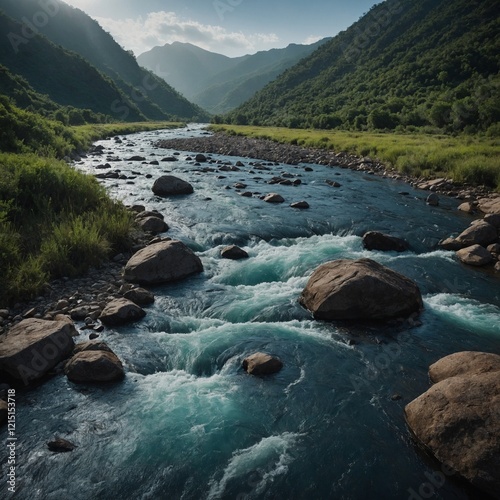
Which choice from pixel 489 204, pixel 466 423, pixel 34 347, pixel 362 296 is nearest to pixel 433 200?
pixel 489 204

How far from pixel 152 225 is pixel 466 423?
45.7 ft

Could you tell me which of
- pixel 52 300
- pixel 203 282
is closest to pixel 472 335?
pixel 203 282

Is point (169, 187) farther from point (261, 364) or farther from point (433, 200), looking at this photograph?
point (261, 364)

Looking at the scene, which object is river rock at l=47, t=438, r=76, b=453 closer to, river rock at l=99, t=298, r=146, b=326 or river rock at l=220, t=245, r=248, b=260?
river rock at l=99, t=298, r=146, b=326

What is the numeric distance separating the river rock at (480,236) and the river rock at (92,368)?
48.3 feet

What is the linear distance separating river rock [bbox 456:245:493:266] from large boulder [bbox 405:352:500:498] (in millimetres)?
8189

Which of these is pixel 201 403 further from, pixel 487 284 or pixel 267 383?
pixel 487 284

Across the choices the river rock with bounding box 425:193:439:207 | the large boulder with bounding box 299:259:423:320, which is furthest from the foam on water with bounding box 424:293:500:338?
the river rock with bounding box 425:193:439:207

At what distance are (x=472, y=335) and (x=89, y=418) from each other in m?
9.42

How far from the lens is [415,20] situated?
124500 millimetres

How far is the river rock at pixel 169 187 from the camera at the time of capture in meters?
23.8

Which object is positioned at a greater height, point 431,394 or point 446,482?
point 431,394

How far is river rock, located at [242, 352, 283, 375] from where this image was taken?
336 inches

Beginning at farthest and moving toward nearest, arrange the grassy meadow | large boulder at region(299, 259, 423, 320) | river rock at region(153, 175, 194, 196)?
river rock at region(153, 175, 194, 196), the grassy meadow, large boulder at region(299, 259, 423, 320)
